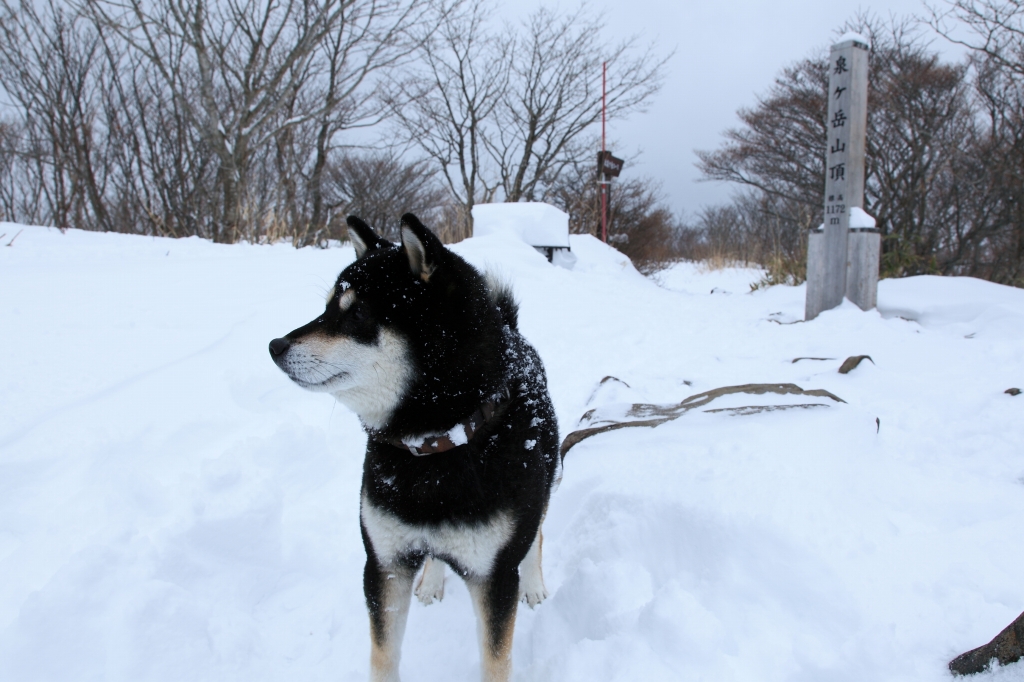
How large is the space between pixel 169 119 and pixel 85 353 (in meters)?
12.2

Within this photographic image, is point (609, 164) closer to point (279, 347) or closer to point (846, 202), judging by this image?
point (846, 202)

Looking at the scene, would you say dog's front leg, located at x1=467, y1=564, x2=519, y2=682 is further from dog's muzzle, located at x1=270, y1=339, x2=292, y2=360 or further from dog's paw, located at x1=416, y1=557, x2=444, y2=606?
dog's muzzle, located at x1=270, y1=339, x2=292, y2=360

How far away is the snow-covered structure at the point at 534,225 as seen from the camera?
31.0 feet

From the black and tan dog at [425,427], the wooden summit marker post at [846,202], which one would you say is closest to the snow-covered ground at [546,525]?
the black and tan dog at [425,427]

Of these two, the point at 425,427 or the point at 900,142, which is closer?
the point at 425,427

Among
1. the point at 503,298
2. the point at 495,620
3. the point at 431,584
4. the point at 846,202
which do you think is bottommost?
the point at 431,584

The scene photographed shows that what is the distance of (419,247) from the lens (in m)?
1.53

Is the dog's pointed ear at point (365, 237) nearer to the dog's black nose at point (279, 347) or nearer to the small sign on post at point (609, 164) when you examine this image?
the dog's black nose at point (279, 347)

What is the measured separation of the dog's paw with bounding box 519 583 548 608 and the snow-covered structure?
25.6 ft

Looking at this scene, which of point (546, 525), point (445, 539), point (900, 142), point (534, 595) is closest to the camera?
point (445, 539)

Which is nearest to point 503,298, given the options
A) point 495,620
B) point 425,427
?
point 425,427

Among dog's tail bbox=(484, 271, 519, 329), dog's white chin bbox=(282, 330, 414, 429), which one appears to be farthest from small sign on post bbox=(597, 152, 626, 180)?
dog's white chin bbox=(282, 330, 414, 429)

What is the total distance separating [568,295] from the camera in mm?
6711

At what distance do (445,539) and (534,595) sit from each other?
718 millimetres
